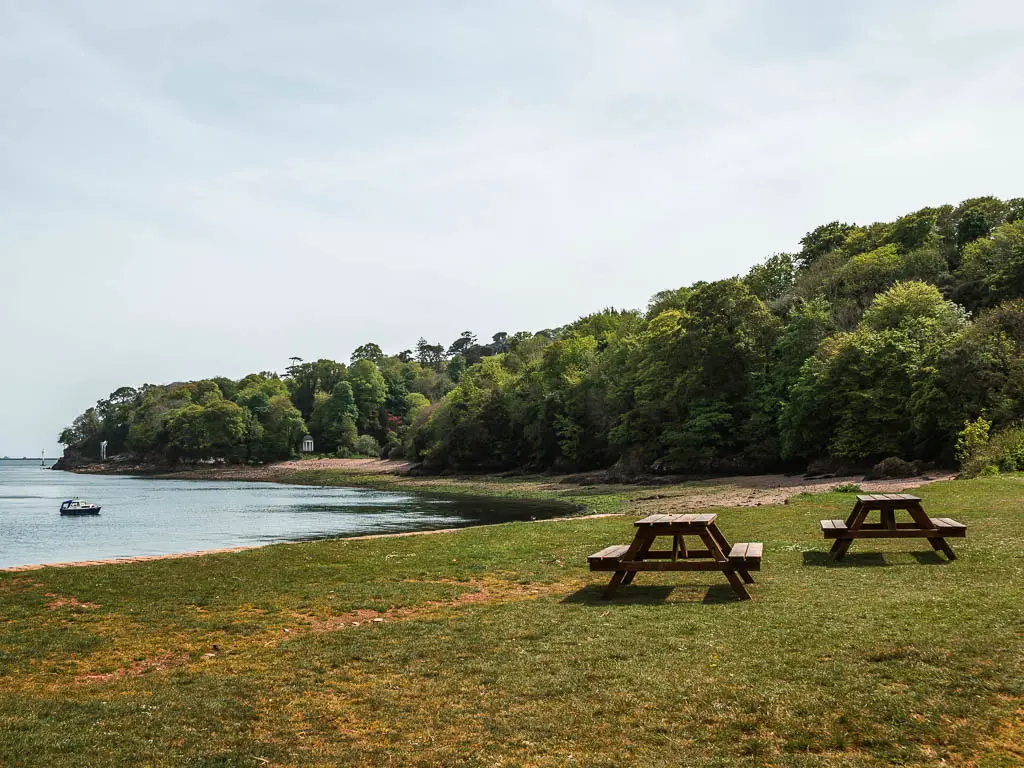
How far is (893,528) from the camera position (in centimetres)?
1334

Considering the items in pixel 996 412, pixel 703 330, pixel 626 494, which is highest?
pixel 703 330

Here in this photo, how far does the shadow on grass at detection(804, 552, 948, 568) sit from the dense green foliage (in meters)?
23.4

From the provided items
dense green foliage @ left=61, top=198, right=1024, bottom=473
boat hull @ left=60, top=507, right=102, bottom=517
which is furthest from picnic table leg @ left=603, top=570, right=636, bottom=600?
boat hull @ left=60, top=507, right=102, bottom=517

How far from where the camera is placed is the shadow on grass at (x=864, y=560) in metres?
12.5

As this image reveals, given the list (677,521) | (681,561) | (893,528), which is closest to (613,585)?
(681,561)

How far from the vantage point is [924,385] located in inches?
1593

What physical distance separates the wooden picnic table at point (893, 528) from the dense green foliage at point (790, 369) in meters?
23.6

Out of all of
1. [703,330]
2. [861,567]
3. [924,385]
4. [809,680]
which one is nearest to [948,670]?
[809,680]

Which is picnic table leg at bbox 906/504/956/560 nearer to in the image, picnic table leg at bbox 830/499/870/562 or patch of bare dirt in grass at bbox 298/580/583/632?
picnic table leg at bbox 830/499/870/562

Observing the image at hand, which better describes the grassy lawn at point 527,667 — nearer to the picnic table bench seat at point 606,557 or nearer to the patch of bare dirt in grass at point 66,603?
the patch of bare dirt in grass at point 66,603

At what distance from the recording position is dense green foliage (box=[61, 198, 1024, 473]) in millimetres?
41438

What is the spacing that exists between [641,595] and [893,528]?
203 inches

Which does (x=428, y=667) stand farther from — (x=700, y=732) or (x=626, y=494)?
(x=626, y=494)

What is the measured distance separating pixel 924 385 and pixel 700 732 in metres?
40.2
